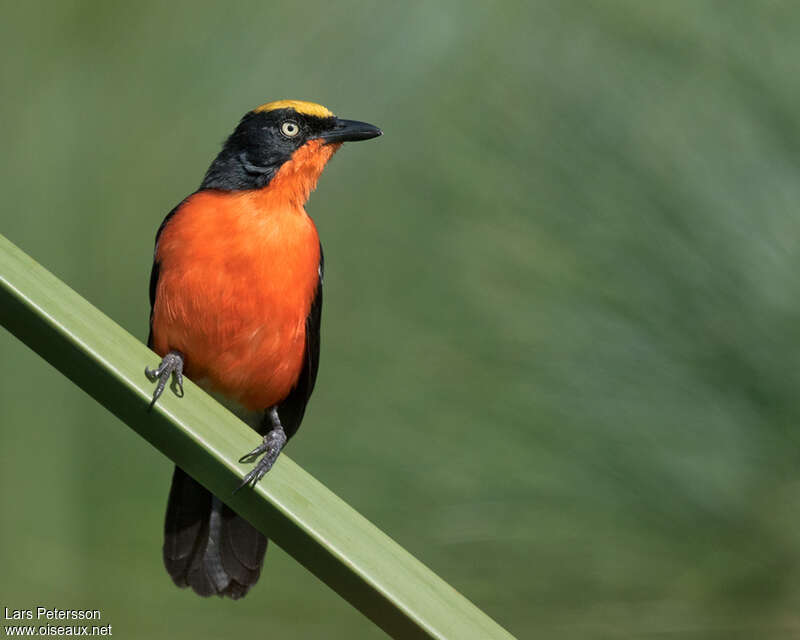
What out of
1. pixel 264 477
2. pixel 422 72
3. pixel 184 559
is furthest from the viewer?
pixel 184 559

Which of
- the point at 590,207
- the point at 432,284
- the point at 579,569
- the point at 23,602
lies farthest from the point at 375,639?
the point at 23,602

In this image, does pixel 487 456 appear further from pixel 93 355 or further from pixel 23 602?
pixel 23 602

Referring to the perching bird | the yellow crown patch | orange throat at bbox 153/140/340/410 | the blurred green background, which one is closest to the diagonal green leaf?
Answer: the blurred green background

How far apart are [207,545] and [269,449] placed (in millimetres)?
700

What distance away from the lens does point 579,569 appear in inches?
63.9

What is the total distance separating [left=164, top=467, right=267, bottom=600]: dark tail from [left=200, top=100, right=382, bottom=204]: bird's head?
103cm

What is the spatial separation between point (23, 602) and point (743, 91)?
2.09 meters

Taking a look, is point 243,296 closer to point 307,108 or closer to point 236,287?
point 236,287

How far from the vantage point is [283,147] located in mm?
3443

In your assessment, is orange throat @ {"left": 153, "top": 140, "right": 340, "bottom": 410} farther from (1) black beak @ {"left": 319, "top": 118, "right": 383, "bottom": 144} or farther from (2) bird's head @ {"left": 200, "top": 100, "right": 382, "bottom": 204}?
(1) black beak @ {"left": 319, "top": 118, "right": 383, "bottom": 144}

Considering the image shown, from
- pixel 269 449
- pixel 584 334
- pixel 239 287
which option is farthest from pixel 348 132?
pixel 584 334

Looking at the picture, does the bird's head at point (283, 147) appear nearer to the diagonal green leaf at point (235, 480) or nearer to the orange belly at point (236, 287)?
the orange belly at point (236, 287)

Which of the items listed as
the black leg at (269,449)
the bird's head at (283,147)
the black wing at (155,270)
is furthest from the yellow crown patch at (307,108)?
the black leg at (269,449)

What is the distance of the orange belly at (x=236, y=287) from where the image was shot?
304 cm
